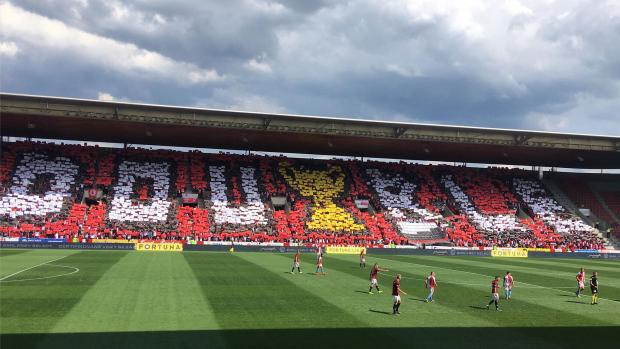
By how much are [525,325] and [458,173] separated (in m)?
62.4

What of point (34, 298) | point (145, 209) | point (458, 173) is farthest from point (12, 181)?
point (458, 173)

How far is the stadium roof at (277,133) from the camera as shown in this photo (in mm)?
55844

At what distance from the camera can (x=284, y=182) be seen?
2825 inches

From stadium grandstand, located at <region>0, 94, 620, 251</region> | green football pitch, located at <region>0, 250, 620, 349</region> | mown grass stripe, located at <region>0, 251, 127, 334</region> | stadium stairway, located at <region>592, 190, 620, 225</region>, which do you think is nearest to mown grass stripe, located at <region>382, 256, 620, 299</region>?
green football pitch, located at <region>0, 250, 620, 349</region>

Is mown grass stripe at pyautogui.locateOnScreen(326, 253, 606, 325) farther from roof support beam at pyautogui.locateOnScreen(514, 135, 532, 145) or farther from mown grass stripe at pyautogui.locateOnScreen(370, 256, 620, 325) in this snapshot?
roof support beam at pyautogui.locateOnScreen(514, 135, 532, 145)

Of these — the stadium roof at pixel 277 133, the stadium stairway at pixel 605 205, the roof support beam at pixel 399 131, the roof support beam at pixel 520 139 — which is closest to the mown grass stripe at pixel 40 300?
the stadium roof at pixel 277 133

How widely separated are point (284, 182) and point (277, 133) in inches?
455

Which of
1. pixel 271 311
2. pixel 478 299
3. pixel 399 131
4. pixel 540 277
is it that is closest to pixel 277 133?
pixel 399 131

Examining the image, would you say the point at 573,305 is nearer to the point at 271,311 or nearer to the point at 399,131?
the point at 271,311

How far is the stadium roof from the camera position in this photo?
55844 mm

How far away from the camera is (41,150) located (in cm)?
6644

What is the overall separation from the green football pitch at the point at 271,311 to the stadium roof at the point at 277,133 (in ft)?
87.0

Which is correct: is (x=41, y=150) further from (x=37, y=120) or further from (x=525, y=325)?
(x=525, y=325)

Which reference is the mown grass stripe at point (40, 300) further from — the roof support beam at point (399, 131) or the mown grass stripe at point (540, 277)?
the roof support beam at point (399, 131)
